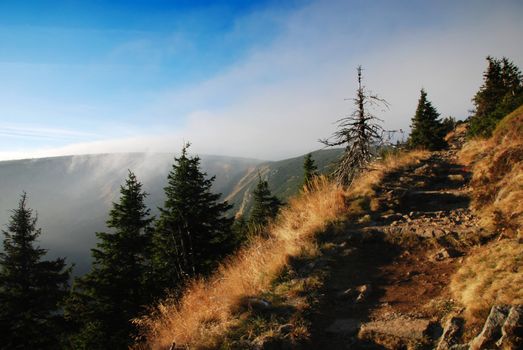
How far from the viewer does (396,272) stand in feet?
22.1

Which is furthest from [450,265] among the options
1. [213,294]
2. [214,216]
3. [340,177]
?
[214,216]

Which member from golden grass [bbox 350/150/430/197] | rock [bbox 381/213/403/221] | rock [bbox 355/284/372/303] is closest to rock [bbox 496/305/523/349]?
rock [bbox 355/284/372/303]

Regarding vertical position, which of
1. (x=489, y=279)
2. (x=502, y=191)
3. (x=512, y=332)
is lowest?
(x=512, y=332)

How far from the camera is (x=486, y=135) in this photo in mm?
18812

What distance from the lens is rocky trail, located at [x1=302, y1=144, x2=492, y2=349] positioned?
4812 millimetres

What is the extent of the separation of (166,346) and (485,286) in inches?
217

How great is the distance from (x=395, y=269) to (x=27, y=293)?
72.9 feet

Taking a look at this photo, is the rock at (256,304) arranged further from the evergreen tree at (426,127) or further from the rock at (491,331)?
the evergreen tree at (426,127)

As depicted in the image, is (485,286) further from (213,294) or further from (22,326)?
(22,326)

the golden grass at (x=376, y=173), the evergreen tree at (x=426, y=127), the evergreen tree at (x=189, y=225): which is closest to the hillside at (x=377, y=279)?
the golden grass at (x=376, y=173)

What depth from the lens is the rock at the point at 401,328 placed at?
4.47m

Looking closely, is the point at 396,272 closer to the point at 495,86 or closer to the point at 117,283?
the point at 117,283

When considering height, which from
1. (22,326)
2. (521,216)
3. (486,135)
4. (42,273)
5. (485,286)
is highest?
(486,135)

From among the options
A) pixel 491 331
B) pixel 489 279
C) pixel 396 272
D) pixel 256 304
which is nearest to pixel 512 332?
pixel 491 331
